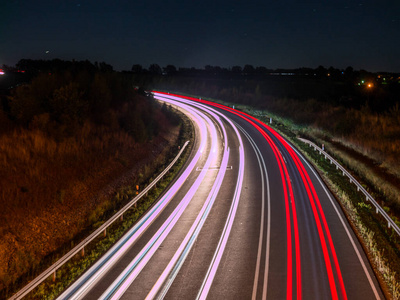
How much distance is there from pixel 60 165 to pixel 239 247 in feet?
41.6

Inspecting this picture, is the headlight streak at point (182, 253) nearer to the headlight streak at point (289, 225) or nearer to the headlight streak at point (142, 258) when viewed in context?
the headlight streak at point (142, 258)

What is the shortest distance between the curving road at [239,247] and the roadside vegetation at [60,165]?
3.00 metres

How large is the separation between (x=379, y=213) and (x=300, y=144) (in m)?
16.0

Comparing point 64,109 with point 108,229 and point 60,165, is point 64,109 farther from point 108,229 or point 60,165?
point 108,229

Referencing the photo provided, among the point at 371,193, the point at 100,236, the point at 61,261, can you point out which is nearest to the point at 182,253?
the point at 100,236

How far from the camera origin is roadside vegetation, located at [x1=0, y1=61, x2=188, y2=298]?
14.2 meters

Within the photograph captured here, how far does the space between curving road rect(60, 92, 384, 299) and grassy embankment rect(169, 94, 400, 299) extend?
461 mm

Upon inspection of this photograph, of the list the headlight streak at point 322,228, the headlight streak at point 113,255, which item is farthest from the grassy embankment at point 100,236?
the headlight streak at point 322,228

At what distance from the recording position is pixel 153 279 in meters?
11.1

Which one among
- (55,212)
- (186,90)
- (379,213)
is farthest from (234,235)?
(186,90)

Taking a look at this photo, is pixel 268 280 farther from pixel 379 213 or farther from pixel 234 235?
pixel 379 213

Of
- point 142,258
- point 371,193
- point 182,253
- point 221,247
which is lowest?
point 142,258

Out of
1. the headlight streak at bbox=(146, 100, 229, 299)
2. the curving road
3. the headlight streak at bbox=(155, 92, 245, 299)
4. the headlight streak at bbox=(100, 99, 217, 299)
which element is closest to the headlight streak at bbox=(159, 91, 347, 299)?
the curving road

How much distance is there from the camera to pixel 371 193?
63.9 feet
